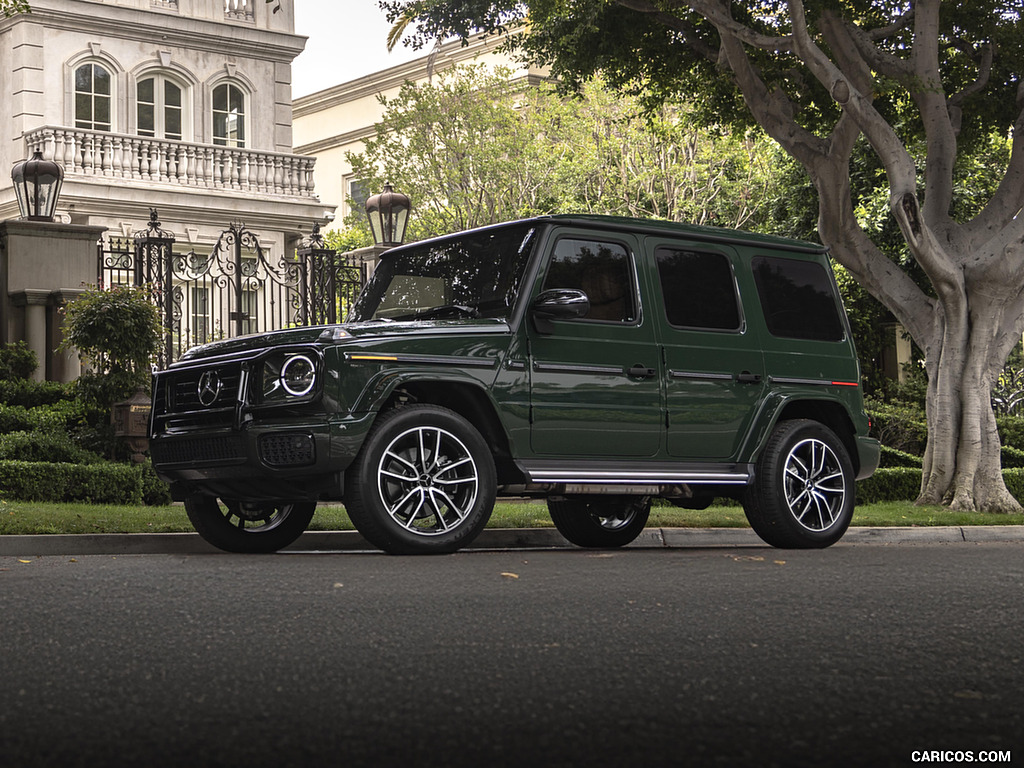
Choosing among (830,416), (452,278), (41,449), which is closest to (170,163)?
(41,449)

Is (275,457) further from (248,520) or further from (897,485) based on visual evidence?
(897,485)

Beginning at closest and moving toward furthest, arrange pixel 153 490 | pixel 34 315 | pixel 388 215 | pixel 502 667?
1. pixel 502 667
2. pixel 153 490
3. pixel 34 315
4. pixel 388 215

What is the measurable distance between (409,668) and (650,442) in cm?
480

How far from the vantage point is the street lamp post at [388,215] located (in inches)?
709

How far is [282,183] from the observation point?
2869 cm

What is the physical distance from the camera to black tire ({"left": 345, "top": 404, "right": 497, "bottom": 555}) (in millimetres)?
7656

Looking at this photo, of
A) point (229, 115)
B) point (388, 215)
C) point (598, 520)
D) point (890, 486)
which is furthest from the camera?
point (229, 115)

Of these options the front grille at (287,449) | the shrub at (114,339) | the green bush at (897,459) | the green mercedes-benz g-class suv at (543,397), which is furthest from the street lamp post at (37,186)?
the green bush at (897,459)

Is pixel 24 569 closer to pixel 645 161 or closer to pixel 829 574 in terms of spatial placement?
pixel 829 574

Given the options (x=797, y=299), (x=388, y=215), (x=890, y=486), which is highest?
(x=388, y=215)

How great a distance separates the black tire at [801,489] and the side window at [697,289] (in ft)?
3.10

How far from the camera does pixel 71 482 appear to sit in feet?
39.7

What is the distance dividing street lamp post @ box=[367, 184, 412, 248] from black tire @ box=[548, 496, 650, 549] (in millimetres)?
8443

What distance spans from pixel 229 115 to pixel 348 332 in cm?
2266
